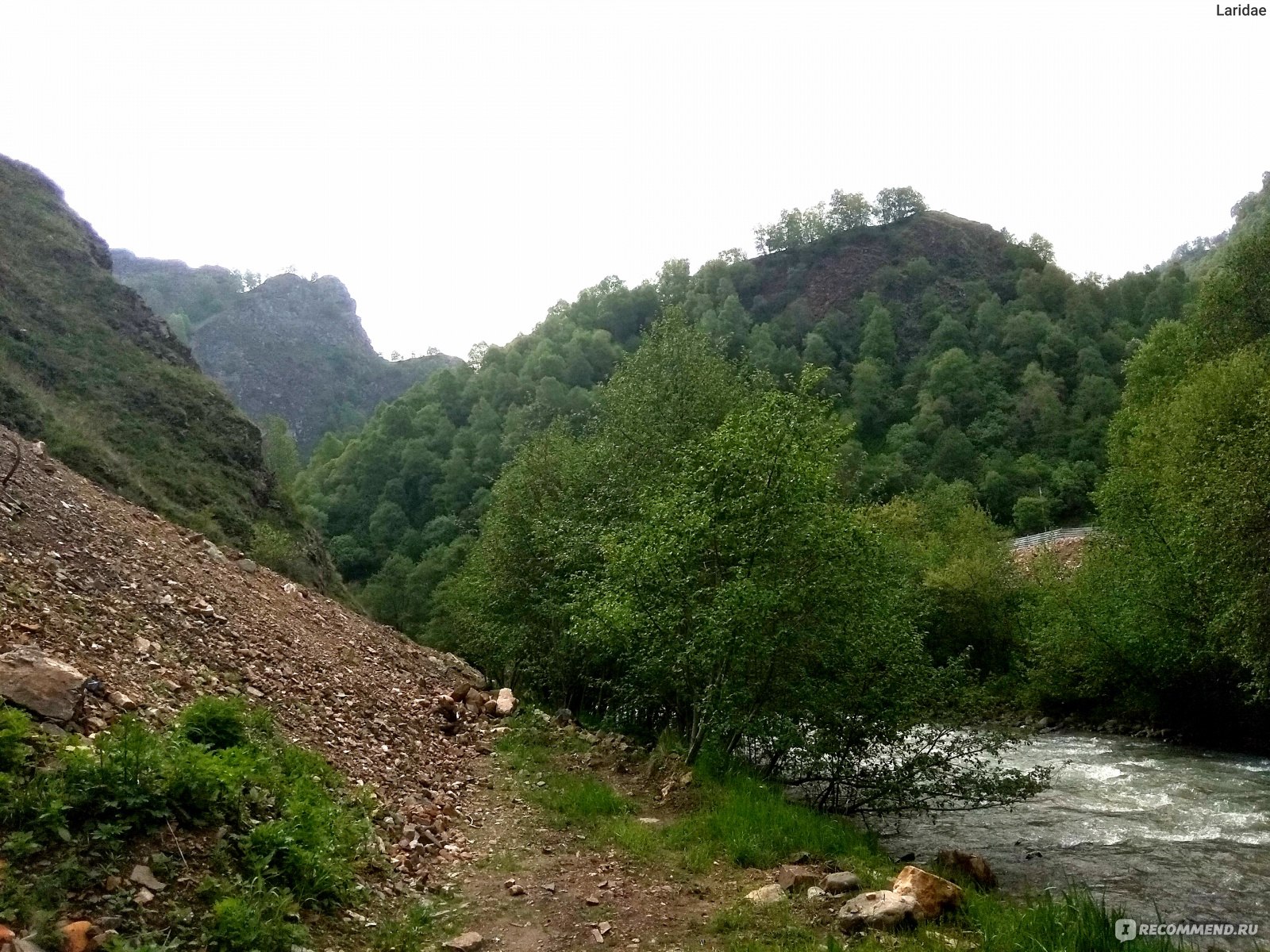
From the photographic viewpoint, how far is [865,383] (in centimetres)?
9262

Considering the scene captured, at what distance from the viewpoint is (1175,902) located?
31.1 ft

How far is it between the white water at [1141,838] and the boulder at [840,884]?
325 centimetres

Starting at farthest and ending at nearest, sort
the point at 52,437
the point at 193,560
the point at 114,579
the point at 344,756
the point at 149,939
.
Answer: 1. the point at 52,437
2. the point at 193,560
3. the point at 114,579
4. the point at 344,756
5. the point at 149,939

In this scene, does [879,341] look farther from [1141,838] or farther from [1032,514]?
[1141,838]

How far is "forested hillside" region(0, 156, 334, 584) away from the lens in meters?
27.1

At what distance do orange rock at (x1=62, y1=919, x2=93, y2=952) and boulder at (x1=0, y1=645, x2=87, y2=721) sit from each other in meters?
2.14

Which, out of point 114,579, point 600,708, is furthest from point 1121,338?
point 114,579

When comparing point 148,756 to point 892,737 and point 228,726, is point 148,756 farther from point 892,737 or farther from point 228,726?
point 892,737

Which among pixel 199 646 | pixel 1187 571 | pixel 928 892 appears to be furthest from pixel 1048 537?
pixel 199 646

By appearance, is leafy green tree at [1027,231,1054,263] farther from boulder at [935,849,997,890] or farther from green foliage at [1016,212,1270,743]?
boulder at [935,849,997,890]

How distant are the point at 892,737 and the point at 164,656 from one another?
9.63 m

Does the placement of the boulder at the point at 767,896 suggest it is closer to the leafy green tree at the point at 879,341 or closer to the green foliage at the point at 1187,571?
the green foliage at the point at 1187,571

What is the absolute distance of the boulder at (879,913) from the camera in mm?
6551

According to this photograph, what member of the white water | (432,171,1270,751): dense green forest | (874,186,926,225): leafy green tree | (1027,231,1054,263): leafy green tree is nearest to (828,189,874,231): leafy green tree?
(874,186,926,225): leafy green tree
